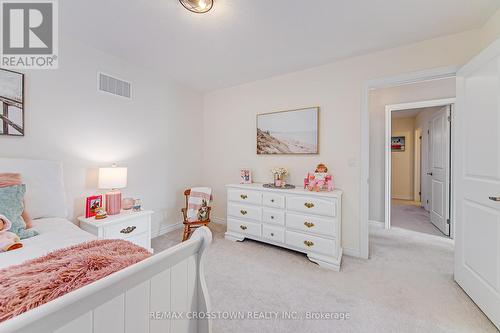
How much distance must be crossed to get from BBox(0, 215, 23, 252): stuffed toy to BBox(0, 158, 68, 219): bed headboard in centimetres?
47

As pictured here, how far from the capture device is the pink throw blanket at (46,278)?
67 cm

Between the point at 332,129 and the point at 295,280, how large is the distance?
1834 mm

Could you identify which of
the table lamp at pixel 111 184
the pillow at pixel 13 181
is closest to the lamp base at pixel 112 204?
the table lamp at pixel 111 184

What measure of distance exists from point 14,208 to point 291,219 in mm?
2428

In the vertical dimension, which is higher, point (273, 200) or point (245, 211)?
point (273, 200)

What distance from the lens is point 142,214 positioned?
2.23 m

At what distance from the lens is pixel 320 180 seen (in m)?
2.54

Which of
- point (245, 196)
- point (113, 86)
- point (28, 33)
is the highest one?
point (28, 33)

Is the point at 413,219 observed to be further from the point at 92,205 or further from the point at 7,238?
the point at 7,238

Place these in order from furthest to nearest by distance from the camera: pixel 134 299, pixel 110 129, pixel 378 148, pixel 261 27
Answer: pixel 378 148 → pixel 110 129 → pixel 261 27 → pixel 134 299

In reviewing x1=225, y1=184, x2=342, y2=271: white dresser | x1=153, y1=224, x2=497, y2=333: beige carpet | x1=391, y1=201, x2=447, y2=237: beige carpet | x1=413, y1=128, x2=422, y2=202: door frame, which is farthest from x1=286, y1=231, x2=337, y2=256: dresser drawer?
x1=413, y1=128, x2=422, y2=202: door frame

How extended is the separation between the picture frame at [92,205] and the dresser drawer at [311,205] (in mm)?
2107

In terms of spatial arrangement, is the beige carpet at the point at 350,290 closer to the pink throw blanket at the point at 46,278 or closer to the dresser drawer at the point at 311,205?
the dresser drawer at the point at 311,205

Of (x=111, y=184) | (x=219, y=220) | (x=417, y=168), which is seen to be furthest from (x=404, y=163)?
(x=111, y=184)
